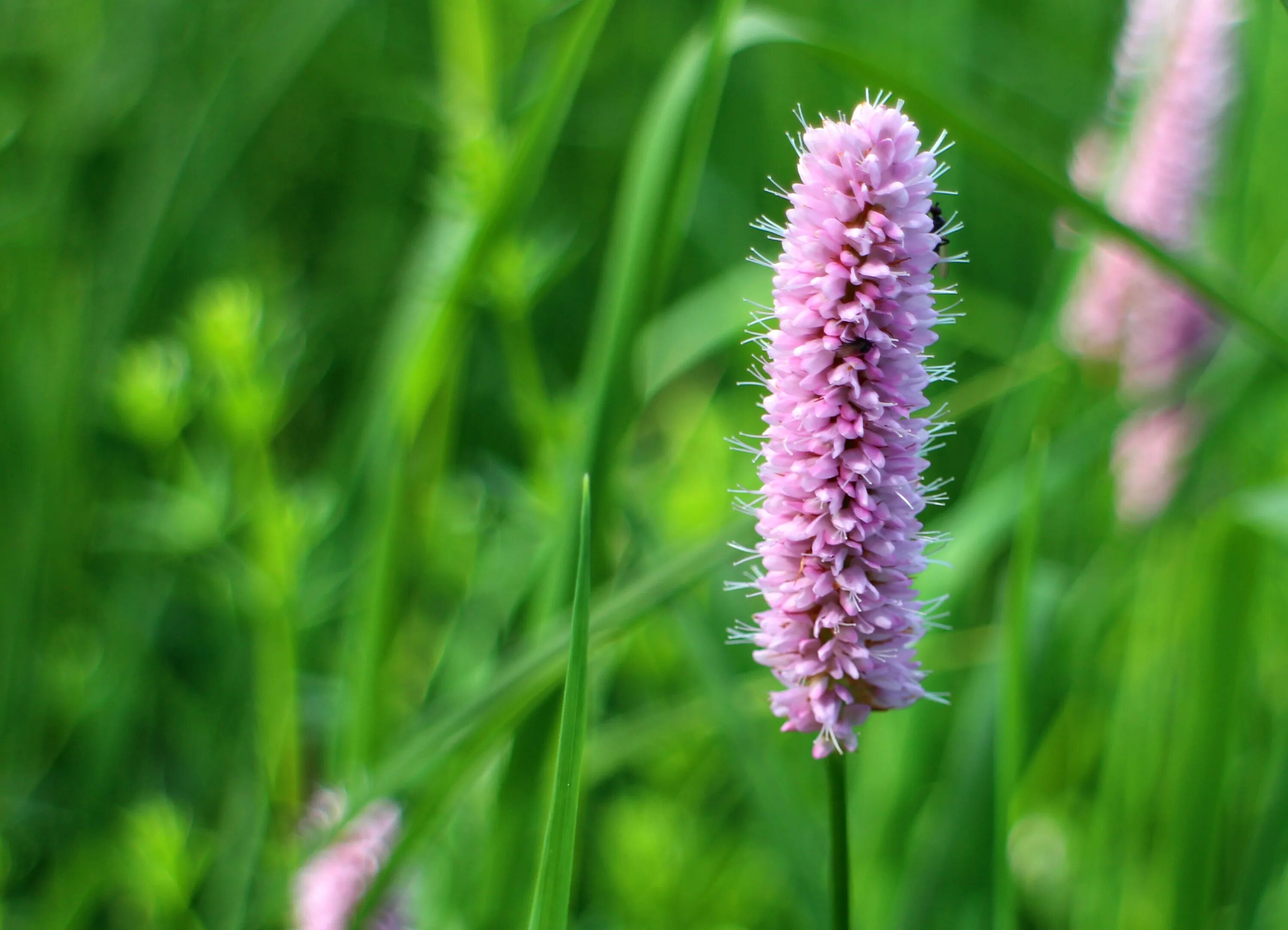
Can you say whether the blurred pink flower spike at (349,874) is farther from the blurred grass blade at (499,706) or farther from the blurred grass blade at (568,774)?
the blurred grass blade at (568,774)

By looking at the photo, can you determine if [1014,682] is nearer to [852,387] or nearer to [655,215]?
[852,387]

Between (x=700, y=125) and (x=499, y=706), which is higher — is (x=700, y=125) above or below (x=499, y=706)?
above

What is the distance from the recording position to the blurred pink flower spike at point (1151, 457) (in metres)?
2.45

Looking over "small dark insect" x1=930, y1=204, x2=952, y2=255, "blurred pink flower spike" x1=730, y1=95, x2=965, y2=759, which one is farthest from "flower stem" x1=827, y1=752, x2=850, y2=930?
"small dark insect" x1=930, y1=204, x2=952, y2=255

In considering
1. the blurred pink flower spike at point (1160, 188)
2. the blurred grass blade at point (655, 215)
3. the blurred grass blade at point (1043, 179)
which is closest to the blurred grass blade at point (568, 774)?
the blurred grass blade at point (655, 215)

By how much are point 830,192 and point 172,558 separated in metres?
2.23

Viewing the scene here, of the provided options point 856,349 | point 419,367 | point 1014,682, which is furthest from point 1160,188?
point 856,349

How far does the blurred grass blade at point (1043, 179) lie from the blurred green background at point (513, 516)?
0.05 feet

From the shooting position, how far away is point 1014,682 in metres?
1.44

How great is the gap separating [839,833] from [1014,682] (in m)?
0.46

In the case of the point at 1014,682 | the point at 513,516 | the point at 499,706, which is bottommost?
the point at 499,706

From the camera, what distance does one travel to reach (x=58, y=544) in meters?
2.80

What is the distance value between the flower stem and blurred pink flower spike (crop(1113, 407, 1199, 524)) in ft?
5.24

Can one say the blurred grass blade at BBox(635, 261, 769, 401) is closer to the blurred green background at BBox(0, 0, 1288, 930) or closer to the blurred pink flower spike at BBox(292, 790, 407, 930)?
the blurred green background at BBox(0, 0, 1288, 930)
